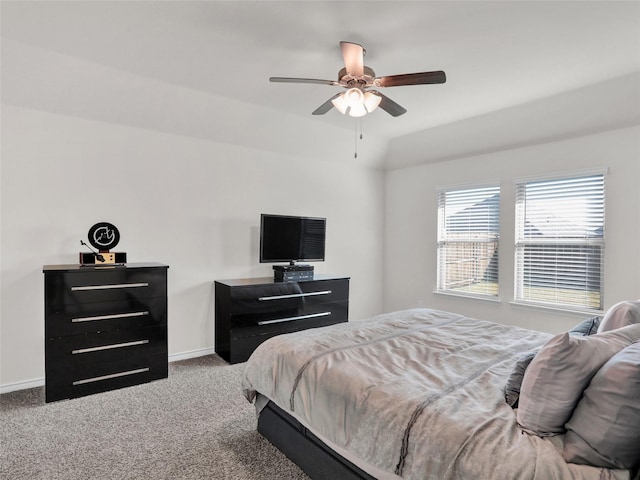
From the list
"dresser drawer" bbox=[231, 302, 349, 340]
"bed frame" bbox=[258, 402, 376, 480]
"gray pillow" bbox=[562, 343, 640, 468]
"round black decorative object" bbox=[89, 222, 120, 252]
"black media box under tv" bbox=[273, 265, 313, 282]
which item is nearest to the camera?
"gray pillow" bbox=[562, 343, 640, 468]

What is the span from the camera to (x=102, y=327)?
3.05 meters

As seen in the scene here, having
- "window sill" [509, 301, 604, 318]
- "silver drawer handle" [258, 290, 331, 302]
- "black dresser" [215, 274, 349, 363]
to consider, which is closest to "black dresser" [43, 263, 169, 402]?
"black dresser" [215, 274, 349, 363]

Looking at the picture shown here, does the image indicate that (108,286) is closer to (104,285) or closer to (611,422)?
(104,285)

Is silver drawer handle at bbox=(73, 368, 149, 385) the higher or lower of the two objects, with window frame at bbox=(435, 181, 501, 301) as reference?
lower

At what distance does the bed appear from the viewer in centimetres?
123

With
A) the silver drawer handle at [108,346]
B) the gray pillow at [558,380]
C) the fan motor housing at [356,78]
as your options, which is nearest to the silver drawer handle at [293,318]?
the silver drawer handle at [108,346]

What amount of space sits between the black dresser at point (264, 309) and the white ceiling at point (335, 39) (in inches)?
82.5

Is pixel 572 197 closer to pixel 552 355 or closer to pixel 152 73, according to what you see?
pixel 552 355

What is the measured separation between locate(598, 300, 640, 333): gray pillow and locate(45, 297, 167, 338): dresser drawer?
336cm

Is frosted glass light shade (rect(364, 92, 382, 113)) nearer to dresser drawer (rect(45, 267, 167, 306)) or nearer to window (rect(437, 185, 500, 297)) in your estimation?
dresser drawer (rect(45, 267, 167, 306))

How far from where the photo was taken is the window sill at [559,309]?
371cm

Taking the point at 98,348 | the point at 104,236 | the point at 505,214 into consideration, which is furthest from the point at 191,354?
the point at 505,214

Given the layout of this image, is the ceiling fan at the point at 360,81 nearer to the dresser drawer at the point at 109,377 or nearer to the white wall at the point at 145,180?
the white wall at the point at 145,180

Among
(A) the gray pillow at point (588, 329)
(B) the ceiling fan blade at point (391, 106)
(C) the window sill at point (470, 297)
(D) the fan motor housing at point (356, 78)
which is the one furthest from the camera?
(C) the window sill at point (470, 297)
